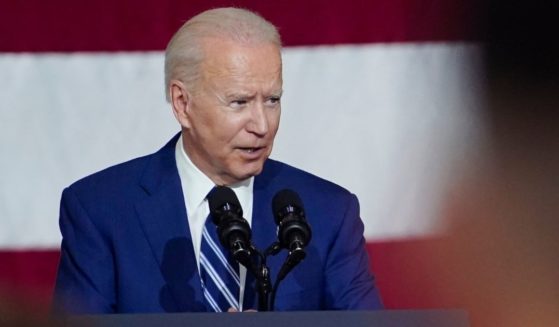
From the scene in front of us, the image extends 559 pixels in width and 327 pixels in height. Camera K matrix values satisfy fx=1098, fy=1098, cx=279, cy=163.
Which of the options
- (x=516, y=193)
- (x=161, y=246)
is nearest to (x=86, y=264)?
(x=161, y=246)

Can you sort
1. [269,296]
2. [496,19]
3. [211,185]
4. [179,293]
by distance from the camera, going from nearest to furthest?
[269,296] < [179,293] < [211,185] < [496,19]

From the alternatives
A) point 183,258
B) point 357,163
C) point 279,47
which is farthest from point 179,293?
point 357,163

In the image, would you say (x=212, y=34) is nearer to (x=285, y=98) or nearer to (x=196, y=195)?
(x=196, y=195)

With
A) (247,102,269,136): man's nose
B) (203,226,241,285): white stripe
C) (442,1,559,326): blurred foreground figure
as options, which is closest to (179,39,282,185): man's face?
(247,102,269,136): man's nose

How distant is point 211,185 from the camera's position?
198cm

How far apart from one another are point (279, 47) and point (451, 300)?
3.29 ft

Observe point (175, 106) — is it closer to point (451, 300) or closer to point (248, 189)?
point (248, 189)

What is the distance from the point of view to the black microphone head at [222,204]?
1510 mm

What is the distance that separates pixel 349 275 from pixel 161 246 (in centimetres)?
34

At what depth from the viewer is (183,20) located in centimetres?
251

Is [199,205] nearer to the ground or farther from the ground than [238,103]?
nearer to the ground

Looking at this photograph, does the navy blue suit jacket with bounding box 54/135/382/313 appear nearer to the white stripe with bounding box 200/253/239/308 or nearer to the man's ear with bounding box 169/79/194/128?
the white stripe with bounding box 200/253/239/308

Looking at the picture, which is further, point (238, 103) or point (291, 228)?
point (238, 103)

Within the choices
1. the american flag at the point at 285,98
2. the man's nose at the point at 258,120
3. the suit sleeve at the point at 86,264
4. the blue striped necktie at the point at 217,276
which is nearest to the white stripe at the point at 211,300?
the blue striped necktie at the point at 217,276
